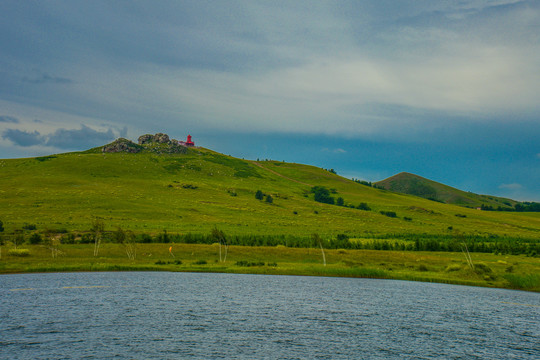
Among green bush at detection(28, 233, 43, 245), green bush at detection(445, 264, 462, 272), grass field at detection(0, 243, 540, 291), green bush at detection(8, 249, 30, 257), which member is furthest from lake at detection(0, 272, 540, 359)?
green bush at detection(28, 233, 43, 245)

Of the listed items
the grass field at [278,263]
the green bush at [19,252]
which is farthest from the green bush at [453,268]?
the green bush at [19,252]

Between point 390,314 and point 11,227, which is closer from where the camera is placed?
point 390,314

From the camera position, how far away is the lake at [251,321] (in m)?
34.0

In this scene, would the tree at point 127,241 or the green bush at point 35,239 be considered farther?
the green bush at point 35,239

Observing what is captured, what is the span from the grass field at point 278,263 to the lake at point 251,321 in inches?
444

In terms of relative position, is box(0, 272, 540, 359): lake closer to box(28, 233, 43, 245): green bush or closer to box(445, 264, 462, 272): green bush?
box(445, 264, 462, 272): green bush

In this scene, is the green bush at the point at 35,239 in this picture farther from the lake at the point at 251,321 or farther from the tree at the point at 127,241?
the lake at the point at 251,321

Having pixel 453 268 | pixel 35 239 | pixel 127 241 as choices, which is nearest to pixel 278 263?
pixel 127 241

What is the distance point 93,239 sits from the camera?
120 meters

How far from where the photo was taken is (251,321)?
146 ft

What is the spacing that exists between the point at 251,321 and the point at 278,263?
199 ft

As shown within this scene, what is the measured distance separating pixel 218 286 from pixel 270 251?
166ft

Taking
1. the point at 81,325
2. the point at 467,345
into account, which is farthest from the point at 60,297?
the point at 467,345

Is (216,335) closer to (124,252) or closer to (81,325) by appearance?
(81,325)
